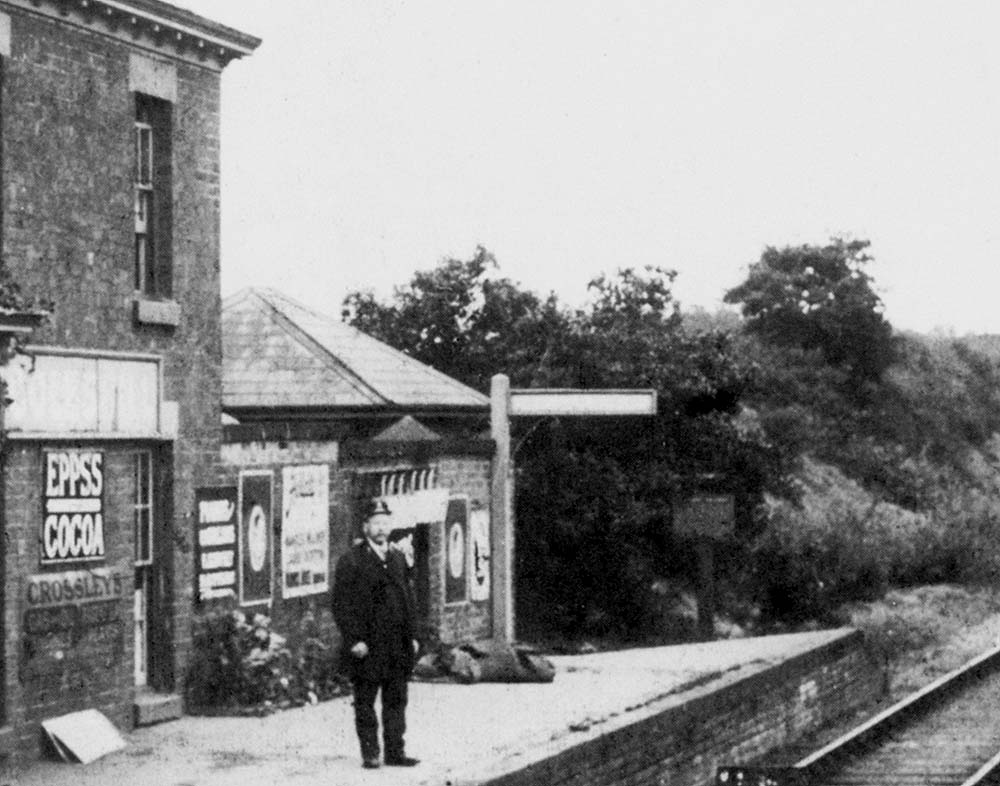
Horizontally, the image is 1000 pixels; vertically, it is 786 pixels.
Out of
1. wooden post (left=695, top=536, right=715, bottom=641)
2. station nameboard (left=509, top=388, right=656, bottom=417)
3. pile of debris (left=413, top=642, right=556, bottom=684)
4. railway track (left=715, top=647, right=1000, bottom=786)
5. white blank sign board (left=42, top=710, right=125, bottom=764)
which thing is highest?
station nameboard (left=509, top=388, right=656, bottom=417)

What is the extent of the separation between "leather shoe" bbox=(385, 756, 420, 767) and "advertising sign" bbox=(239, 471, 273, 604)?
365cm

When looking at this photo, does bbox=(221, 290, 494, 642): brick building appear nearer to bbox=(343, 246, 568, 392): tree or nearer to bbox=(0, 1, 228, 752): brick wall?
bbox=(0, 1, 228, 752): brick wall

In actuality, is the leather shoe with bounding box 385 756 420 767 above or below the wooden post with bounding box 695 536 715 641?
below

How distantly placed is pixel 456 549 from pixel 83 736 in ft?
24.5

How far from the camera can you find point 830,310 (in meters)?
57.1

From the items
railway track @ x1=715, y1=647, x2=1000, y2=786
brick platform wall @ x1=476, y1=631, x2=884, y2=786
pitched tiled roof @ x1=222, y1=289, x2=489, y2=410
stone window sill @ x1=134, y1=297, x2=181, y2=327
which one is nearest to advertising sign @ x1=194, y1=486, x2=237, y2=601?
stone window sill @ x1=134, y1=297, x2=181, y2=327

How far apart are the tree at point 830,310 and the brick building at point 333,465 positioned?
34.0 m

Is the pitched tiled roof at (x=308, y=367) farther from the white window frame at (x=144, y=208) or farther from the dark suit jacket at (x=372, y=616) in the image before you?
the dark suit jacket at (x=372, y=616)

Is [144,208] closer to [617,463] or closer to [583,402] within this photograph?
[583,402]

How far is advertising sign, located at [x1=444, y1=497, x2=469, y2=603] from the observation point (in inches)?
790

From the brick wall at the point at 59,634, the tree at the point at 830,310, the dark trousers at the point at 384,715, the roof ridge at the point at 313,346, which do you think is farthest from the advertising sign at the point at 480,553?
the tree at the point at 830,310

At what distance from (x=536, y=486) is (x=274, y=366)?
30.4 feet

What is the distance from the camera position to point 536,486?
29.7 metres

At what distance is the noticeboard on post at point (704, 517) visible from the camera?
23203 mm
